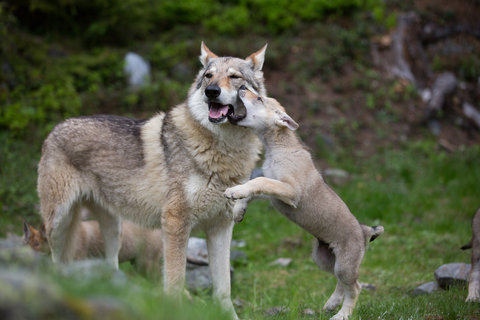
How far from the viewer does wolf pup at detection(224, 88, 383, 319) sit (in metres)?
4.78

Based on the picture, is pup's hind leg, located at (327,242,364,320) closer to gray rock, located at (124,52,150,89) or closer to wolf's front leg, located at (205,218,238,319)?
wolf's front leg, located at (205,218,238,319)

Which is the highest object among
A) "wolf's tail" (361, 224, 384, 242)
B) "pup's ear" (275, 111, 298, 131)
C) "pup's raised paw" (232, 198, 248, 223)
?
"pup's ear" (275, 111, 298, 131)

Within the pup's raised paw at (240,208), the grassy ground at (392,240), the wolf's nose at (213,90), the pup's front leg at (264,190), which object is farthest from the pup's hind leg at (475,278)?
the wolf's nose at (213,90)

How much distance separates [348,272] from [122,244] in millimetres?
3511

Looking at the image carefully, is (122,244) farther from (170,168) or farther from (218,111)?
(218,111)

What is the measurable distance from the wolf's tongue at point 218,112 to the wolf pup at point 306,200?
0.72 feet

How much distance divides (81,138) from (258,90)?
2174mm

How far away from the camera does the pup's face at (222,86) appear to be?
521 cm

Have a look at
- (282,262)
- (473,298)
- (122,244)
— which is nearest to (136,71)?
(122,244)

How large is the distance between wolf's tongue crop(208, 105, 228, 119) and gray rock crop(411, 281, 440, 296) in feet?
10.8

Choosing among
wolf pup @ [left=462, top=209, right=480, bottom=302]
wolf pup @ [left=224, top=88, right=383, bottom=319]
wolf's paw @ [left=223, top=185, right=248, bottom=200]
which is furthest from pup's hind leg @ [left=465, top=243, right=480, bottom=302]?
wolf's paw @ [left=223, top=185, right=248, bottom=200]

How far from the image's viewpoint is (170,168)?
18.4 feet

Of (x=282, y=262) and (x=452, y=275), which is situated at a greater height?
(x=452, y=275)

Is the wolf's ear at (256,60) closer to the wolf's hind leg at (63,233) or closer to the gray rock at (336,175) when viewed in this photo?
the wolf's hind leg at (63,233)
